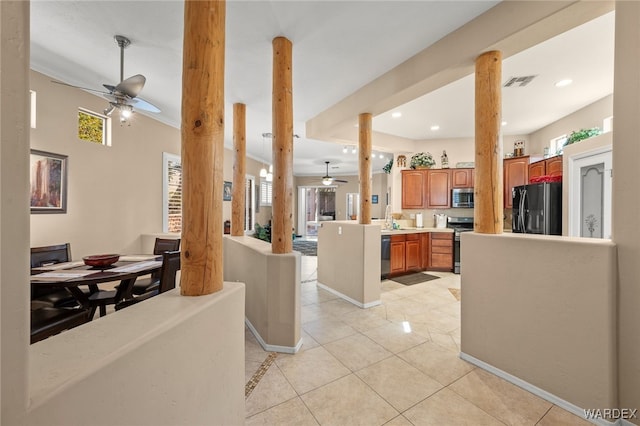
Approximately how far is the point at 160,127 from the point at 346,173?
7.39 meters

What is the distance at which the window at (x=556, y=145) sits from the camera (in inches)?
173

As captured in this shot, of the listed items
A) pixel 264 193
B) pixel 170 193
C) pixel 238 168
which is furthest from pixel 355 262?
pixel 264 193

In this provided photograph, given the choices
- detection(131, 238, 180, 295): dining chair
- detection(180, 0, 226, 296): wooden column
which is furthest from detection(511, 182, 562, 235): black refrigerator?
detection(131, 238, 180, 295): dining chair

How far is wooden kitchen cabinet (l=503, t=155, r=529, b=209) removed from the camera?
15.5 feet

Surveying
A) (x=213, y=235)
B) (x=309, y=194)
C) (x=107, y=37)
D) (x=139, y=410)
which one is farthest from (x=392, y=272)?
(x=309, y=194)

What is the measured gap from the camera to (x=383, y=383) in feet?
6.62

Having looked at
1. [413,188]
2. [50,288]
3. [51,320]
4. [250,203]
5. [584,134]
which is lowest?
[51,320]

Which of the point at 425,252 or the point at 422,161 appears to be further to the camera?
the point at 422,161

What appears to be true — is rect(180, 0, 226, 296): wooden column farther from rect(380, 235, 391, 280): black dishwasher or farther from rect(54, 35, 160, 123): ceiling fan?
rect(380, 235, 391, 280): black dishwasher

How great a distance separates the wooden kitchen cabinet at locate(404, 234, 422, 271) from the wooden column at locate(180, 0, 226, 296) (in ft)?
14.9

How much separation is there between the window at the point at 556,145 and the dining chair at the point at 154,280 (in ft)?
20.6

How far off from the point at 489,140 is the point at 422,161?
3772 millimetres

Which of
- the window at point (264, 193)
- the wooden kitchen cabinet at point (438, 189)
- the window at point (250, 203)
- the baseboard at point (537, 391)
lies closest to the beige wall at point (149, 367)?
the baseboard at point (537, 391)

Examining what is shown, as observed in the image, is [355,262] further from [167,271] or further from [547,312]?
[167,271]
